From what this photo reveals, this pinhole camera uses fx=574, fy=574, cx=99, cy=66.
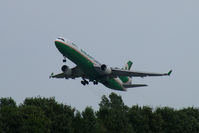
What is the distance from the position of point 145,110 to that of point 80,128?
1424 cm

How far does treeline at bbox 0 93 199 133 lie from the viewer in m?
75.6

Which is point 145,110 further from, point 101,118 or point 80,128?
point 80,128

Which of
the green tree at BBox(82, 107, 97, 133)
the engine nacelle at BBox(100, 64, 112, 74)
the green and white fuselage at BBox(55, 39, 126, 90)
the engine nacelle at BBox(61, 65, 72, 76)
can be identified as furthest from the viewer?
the engine nacelle at BBox(61, 65, 72, 76)

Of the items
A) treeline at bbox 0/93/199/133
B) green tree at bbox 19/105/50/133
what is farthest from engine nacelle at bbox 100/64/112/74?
green tree at bbox 19/105/50/133

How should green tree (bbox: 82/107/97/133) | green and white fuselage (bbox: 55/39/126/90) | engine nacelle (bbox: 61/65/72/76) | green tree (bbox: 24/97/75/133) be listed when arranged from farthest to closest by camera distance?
engine nacelle (bbox: 61/65/72/76) → green and white fuselage (bbox: 55/39/126/90) → green tree (bbox: 82/107/97/133) → green tree (bbox: 24/97/75/133)

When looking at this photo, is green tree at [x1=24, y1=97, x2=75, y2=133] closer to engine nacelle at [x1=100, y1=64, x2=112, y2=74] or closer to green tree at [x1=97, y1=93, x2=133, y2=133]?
green tree at [x1=97, y1=93, x2=133, y2=133]

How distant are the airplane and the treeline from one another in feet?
16.1

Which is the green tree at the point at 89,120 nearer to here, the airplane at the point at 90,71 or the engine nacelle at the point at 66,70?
the airplane at the point at 90,71

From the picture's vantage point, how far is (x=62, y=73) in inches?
3740

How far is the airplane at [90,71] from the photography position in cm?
8175

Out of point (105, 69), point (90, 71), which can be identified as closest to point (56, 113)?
point (90, 71)

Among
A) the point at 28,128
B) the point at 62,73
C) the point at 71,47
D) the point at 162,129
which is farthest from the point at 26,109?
the point at 162,129

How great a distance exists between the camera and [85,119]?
264ft

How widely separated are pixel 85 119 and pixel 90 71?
779 cm
